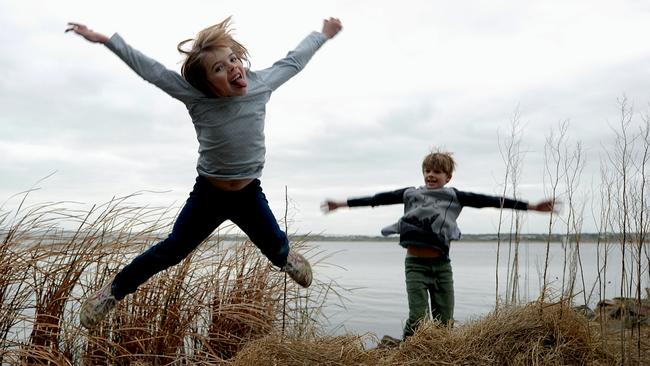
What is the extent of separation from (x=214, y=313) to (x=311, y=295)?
84cm

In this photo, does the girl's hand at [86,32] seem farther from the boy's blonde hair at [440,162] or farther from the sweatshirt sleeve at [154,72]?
the boy's blonde hair at [440,162]

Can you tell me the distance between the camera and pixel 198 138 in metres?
3.15

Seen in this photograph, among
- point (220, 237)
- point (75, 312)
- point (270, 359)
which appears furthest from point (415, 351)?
point (75, 312)

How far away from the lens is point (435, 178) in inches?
190

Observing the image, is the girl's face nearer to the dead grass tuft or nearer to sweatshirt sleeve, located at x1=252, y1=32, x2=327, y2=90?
sweatshirt sleeve, located at x1=252, y1=32, x2=327, y2=90

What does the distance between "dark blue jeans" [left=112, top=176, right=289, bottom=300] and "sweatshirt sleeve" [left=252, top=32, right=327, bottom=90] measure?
0.50 meters

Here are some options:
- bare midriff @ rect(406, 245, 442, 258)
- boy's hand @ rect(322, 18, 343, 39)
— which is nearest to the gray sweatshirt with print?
boy's hand @ rect(322, 18, 343, 39)

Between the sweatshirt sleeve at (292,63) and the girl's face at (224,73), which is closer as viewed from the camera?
the girl's face at (224,73)

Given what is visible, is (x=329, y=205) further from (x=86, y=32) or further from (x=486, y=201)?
(x=86, y=32)

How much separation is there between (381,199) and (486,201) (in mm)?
729

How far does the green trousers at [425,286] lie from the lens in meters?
4.69

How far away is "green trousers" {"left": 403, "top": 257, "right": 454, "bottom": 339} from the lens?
4691 millimetres

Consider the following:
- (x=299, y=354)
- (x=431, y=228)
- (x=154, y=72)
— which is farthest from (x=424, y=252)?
(x=154, y=72)

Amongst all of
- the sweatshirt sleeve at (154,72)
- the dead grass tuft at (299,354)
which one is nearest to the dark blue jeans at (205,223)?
the sweatshirt sleeve at (154,72)
